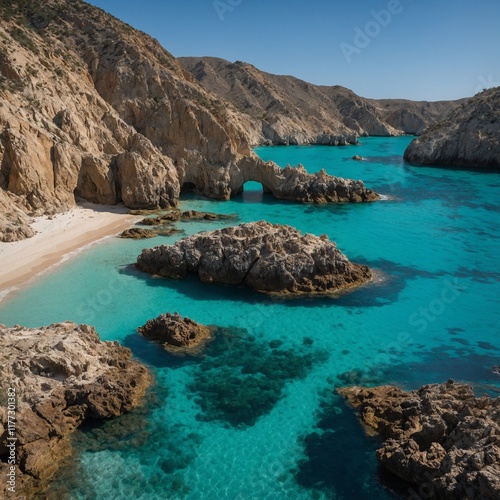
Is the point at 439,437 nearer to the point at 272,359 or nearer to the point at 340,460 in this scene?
the point at 340,460

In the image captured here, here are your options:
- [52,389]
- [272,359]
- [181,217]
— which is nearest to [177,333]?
[272,359]

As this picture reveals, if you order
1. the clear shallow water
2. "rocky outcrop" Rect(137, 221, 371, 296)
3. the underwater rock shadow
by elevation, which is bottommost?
the underwater rock shadow

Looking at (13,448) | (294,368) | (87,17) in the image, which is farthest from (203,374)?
(87,17)

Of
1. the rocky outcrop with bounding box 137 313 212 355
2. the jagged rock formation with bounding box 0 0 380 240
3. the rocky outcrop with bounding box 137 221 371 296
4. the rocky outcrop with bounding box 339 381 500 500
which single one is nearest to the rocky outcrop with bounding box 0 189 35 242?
the jagged rock formation with bounding box 0 0 380 240

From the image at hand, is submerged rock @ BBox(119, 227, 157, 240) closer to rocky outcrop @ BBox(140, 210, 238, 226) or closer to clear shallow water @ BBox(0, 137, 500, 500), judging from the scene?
clear shallow water @ BBox(0, 137, 500, 500)

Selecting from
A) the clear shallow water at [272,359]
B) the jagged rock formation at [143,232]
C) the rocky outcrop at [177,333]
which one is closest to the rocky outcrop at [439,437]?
the clear shallow water at [272,359]

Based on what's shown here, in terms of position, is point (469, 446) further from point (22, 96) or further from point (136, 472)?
point (22, 96)

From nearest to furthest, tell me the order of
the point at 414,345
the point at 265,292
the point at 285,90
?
1. the point at 414,345
2. the point at 265,292
3. the point at 285,90
